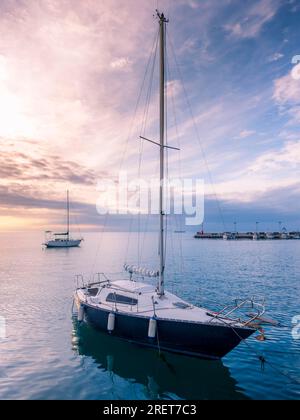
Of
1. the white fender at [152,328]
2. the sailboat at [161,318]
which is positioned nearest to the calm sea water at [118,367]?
the sailboat at [161,318]

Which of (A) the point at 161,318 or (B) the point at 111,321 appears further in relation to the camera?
(B) the point at 111,321

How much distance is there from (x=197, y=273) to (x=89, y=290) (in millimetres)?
27588

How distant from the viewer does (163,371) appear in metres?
12.5

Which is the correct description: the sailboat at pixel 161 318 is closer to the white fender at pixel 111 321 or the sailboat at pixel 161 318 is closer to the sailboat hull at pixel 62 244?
the white fender at pixel 111 321

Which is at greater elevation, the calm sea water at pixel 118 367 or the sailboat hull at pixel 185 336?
the sailboat hull at pixel 185 336

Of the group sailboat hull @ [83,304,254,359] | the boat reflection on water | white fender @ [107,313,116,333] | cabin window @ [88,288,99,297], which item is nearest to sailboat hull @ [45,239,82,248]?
cabin window @ [88,288,99,297]

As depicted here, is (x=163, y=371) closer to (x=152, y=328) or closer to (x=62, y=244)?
(x=152, y=328)

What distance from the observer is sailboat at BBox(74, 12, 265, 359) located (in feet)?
40.7

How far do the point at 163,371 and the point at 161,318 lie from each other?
2.34 meters

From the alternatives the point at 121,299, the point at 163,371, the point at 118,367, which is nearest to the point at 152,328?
the point at 163,371

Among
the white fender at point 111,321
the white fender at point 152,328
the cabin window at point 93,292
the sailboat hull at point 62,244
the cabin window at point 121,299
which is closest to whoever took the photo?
the white fender at point 152,328

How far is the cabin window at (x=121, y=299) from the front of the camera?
15348mm

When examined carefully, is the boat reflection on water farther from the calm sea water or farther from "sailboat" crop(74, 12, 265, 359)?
"sailboat" crop(74, 12, 265, 359)

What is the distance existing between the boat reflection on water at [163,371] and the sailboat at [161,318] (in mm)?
501
